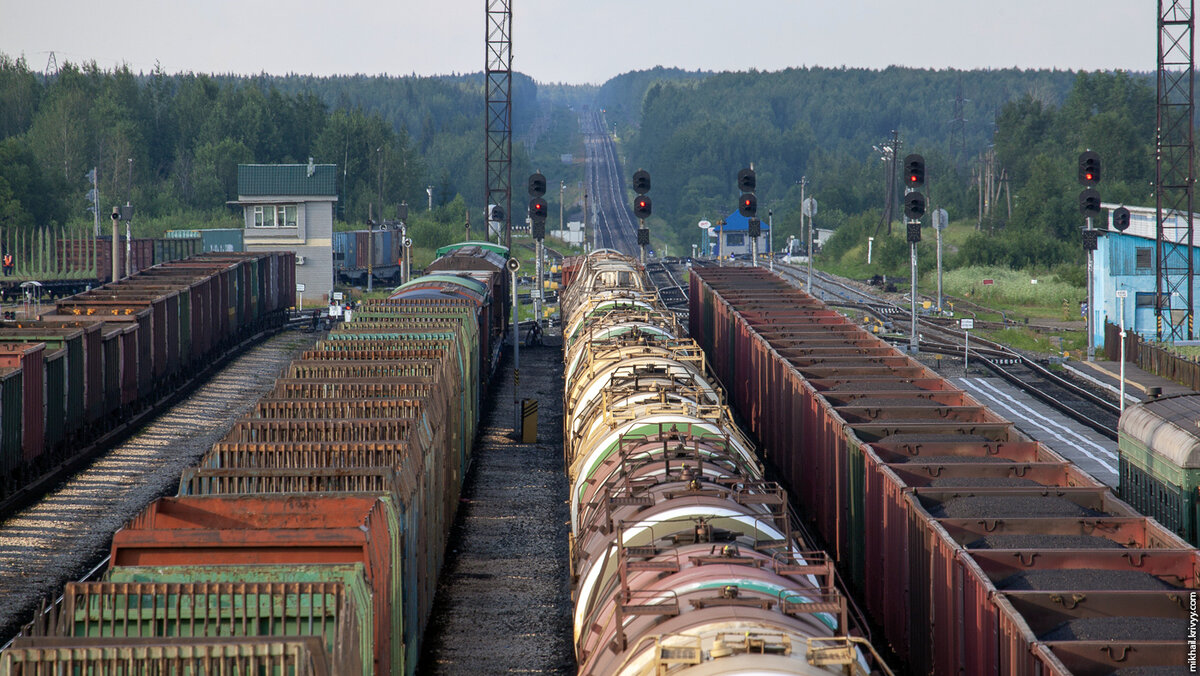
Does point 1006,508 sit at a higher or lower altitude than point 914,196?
lower

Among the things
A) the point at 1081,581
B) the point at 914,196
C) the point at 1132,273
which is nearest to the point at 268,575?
the point at 1081,581

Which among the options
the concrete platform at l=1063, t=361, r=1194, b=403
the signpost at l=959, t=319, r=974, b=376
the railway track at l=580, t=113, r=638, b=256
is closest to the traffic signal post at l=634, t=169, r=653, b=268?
the signpost at l=959, t=319, r=974, b=376

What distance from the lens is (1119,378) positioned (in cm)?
3966

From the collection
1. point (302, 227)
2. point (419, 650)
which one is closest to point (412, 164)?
point (302, 227)

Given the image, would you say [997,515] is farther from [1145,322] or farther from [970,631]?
[1145,322]

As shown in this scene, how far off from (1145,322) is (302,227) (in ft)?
133

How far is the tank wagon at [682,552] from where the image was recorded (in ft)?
26.6

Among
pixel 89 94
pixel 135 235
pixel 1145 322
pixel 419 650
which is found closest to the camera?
pixel 419 650

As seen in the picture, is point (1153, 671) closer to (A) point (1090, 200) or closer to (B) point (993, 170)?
(A) point (1090, 200)

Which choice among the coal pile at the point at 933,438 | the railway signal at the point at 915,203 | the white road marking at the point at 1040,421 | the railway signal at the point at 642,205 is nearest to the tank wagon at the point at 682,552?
the coal pile at the point at 933,438

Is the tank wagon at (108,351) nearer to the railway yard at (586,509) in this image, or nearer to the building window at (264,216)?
the railway yard at (586,509)

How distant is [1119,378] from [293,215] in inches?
1637

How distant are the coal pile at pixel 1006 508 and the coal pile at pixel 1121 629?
283 cm

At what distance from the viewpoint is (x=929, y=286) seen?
251 feet
